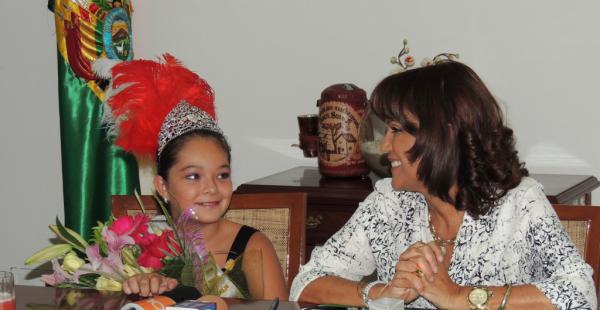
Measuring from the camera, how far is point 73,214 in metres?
3.85

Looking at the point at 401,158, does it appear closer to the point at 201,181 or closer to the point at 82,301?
the point at 201,181

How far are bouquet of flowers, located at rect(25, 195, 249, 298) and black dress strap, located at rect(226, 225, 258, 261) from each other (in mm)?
440

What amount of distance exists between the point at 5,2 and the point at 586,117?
2.52 meters

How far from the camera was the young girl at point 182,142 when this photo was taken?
8.18 feet

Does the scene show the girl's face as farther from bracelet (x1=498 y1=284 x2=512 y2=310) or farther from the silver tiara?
bracelet (x1=498 y1=284 x2=512 y2=310)

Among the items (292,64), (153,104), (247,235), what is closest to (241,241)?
(247,235)

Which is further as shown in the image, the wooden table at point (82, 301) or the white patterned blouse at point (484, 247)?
the white patterned blouse at point (484, 247)

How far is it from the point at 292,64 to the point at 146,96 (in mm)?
1352

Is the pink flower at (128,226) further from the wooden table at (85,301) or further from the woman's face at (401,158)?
the woman's face at (401,158)

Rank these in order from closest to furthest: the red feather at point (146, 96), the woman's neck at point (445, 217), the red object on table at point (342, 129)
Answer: the woman's neck at point (445, 217) → the red feather at point (146, 96) → the red object on table at point (342, 129)

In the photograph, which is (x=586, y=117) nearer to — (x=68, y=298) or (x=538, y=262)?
(x=538, y=262)

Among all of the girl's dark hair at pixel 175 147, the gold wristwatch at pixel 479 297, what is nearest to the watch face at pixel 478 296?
the gold wristwatch at pixel 479 297

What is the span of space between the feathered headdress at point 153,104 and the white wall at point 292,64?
3.92 feet

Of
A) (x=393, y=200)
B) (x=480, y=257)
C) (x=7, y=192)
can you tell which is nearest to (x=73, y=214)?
(x=7, y=192)
